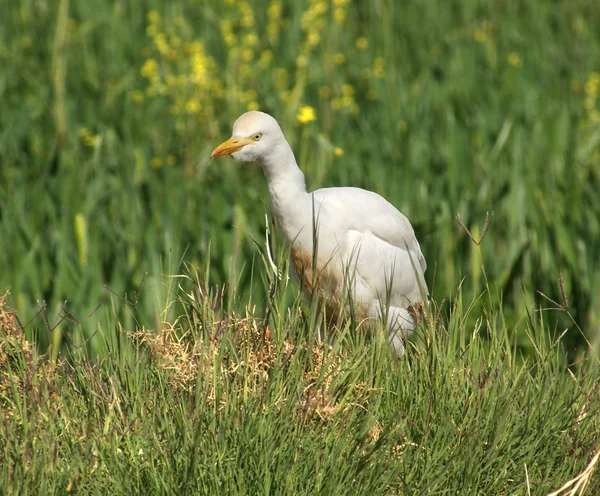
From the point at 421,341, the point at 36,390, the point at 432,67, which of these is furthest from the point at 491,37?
the point at 36,390

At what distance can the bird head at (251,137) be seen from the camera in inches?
119

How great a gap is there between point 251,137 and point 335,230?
46 centimetres

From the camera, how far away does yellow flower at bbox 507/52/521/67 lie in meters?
7.35

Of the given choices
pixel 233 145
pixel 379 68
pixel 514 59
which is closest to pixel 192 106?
pixel 379 68

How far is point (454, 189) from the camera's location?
499 cm

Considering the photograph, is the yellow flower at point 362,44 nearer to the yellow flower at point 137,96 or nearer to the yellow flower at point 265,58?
the yellow flower at point 265,58

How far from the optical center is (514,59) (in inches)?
296

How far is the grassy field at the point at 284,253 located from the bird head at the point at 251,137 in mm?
321

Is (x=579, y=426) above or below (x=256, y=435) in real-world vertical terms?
below

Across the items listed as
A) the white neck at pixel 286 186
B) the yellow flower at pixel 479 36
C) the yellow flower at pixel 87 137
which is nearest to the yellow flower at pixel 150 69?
the yellow flower at pixel 87 137

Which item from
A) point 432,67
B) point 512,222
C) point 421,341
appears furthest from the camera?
point 432,67

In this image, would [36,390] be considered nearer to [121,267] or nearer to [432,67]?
[121,267]

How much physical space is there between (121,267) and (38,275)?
34cm

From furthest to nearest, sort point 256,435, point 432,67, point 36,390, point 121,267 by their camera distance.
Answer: point 432,67 → point 121,267 → point 36,390 → point 256,435
